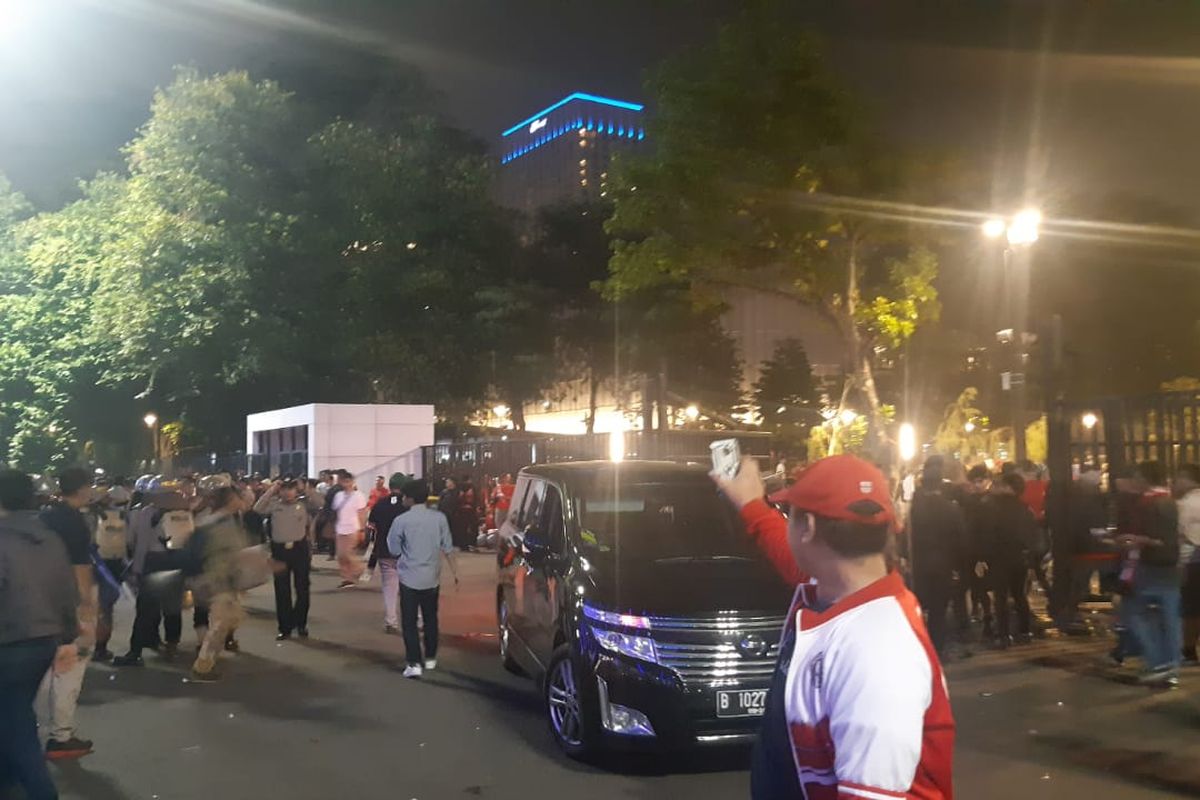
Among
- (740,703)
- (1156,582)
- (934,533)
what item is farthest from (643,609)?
(1156,582)

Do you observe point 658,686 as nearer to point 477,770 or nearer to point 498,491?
point 477,770

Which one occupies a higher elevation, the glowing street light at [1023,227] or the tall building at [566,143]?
the tall building at [566,143]

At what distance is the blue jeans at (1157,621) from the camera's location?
9648 mm

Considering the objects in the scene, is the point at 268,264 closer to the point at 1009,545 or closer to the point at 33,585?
the point at 1009,545

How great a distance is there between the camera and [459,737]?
27.1 feet

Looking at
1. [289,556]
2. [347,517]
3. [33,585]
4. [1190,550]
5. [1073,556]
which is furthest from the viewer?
[347,517]

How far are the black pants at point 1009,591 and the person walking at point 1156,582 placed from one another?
5.41 feet

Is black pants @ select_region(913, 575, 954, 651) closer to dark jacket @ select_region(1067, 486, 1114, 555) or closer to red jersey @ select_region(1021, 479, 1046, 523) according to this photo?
dark jacket @ select_region(1067, 486, 1114, 555)

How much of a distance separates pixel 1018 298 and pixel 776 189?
550cm

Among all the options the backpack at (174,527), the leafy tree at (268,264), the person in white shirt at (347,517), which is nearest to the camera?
the backpack at (174,527)

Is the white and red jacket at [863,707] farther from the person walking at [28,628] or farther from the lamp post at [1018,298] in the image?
the lamp post at [1018,298]

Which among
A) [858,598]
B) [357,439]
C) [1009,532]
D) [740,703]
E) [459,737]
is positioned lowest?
[459,737]

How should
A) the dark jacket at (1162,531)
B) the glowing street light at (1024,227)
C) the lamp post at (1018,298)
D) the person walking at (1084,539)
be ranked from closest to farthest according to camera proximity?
1. the dark jacket at (1162,531)
2. the person walking at (1084,539)
3. the lamp post at (1018,298)
4. the glowing street light at (1024,227)

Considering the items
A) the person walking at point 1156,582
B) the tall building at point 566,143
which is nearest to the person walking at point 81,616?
the person walking at point 1156,582
